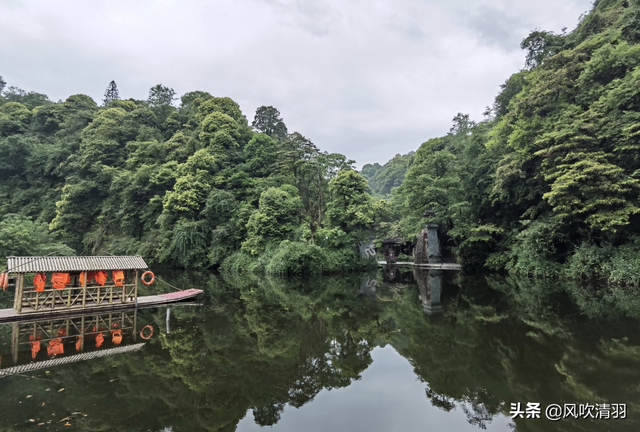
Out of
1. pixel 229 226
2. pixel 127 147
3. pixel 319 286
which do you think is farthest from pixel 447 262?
pixel 127 147

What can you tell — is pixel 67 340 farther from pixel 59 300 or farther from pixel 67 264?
pixel 59 300

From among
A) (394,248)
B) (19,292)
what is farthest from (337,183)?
(19,292)

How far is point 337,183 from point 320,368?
17106 mm

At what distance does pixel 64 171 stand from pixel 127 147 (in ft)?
20.0

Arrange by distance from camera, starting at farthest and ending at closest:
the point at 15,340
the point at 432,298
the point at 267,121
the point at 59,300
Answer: the point at 267,121 → the point at 432,298 → the point at 59,300 → the point at 15,340

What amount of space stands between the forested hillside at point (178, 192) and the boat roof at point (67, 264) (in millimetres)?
9508

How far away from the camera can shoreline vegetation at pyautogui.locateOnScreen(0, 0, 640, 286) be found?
13.7 metres

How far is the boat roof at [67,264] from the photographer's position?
895cm

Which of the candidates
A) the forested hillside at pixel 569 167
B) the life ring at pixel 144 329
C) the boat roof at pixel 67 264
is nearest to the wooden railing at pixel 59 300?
the boat roof at pixel 67 264

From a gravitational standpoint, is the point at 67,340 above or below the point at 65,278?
below

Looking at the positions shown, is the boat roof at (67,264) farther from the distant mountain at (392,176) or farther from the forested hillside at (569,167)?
the distant mountain at (392,176)

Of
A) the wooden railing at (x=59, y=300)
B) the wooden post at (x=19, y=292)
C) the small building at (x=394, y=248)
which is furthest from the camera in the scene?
the small building at (x=394, y=248)

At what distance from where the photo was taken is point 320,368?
5625 mm

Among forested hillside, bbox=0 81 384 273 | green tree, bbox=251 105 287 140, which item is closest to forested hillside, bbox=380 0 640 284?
forested hillside, bbox=0 81 384 273
